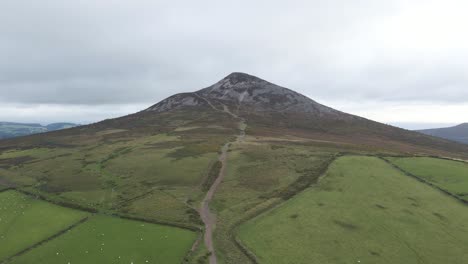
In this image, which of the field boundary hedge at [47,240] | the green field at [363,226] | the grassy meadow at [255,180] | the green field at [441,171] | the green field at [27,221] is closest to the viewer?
the green field at [363,226]

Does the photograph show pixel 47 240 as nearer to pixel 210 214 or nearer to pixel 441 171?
pixel 210 214

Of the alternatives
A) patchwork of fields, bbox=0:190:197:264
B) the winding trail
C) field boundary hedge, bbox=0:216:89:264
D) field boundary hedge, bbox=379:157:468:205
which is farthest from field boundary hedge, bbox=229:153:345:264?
field boundary hedge, bbox=0:216:89:264

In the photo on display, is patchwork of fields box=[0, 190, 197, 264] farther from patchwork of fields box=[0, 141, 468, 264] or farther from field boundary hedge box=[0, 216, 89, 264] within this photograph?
patchwork of fields box=[0, 141, 468, 264]

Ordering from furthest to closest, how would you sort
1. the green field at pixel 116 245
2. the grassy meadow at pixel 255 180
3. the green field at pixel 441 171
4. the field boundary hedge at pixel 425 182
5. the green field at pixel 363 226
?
the green field at pixel 441 171 → the field boundary hedge at pixel 425 182 → the grassy meadow at pixel 255 180 → the green field at pixel 363 226 → the green field at pixel 116 245

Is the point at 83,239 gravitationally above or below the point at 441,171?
below

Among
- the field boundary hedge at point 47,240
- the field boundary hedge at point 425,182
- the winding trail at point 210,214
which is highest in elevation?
the field boundary hedge at point 425,182

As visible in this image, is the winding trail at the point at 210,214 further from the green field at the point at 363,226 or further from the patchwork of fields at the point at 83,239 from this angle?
the green field at the point at 363,226

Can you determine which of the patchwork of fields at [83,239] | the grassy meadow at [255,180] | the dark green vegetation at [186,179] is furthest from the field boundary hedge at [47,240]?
the grassy meadow at [255,180]

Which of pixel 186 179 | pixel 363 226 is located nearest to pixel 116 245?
pixel 186 179

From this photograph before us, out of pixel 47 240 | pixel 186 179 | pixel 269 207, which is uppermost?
pixel 186 179
